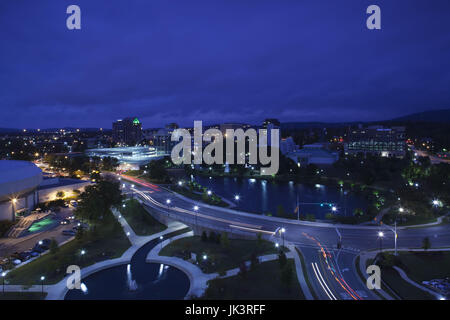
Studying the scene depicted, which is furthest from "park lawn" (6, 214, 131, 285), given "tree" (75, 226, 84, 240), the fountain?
the fountain

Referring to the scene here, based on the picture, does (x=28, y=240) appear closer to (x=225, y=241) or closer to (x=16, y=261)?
(x=16, y=261)

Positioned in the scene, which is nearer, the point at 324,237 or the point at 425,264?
the point at 425,264

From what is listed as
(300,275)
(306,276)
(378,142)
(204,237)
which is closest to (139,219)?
(204,237)

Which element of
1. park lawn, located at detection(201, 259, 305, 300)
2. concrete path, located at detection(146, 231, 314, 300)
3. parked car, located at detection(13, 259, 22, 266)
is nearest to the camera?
park lawn, located at detection(201, 259, 305, 300)

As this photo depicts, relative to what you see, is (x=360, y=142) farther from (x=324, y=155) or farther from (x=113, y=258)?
(x=113, y=258)

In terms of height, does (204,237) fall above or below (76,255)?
above

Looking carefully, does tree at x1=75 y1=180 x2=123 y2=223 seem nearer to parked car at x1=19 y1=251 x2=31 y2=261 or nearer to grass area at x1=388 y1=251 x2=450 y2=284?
parked car at x1=19 y1=251 x2=31 y2=261
